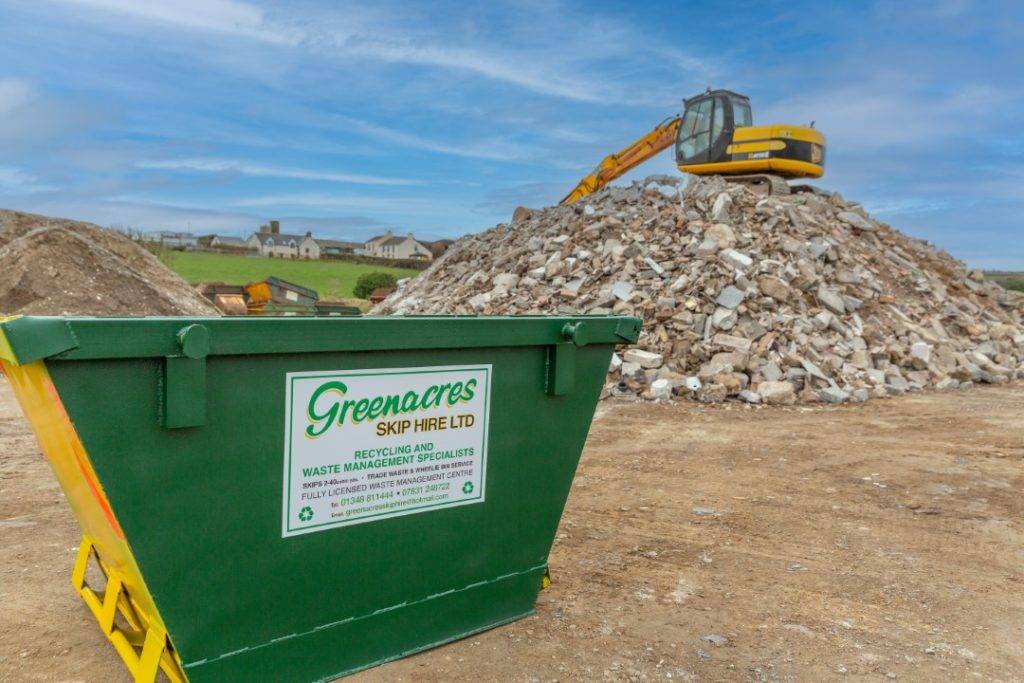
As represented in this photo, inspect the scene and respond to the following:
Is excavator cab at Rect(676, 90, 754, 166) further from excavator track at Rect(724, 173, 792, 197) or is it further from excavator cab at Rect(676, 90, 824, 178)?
excavator track at Rect(724, 173, 792, 197)

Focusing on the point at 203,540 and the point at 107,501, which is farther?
the point at 203,540

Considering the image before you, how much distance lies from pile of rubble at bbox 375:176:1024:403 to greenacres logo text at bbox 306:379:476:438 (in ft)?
21.6

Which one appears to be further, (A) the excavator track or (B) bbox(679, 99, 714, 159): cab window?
(B) bbox(679, 99, 714, 159): cab window

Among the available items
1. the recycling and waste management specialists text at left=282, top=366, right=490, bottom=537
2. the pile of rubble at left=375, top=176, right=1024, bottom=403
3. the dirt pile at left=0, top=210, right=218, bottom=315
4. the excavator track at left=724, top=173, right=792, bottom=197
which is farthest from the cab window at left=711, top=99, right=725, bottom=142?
the recycling and waste management specialists text at left=282, top=366, right=490, bottom=537

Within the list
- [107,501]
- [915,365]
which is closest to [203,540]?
[107,501]

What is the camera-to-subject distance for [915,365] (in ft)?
36.0

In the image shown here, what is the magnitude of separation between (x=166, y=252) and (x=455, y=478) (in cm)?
2324

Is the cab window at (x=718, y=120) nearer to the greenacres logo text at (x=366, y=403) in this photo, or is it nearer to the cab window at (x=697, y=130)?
the cab window at (x=697, y=130)

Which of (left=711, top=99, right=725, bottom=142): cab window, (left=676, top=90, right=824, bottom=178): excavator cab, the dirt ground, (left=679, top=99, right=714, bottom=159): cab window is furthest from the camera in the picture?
Answer: (left=679, top=99, right=714, bottom=159): cab window

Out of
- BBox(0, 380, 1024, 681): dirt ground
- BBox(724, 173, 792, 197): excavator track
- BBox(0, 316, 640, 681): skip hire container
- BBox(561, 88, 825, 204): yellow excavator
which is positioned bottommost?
BBox(0, 380, 1024, 681): dirt ground

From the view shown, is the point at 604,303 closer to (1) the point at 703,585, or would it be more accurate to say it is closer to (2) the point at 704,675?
(1) the point at 703,585

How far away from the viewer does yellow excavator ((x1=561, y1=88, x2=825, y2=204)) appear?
15430 mm

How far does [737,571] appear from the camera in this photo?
4227mm

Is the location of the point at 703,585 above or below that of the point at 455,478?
below
